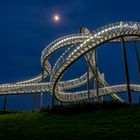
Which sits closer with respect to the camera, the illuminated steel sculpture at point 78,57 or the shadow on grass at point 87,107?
the shadow on grass at point 87,107

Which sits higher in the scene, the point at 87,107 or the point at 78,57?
the point at 78,57

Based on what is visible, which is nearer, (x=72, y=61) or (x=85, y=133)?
(x=85, y=133)

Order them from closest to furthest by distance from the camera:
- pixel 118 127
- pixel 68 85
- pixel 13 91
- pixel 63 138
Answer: pixel 63 138 < pixel 118 127 < pixel 13 91 < pixel 68 85

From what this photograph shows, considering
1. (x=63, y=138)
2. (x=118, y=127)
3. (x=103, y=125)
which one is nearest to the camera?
(x=63, y=138)

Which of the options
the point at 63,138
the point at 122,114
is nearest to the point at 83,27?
the point at 122,114

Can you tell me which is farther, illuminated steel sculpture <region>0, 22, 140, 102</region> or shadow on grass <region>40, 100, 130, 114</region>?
illuminated steel sculpture <region>0, 22, 140, 102</region>

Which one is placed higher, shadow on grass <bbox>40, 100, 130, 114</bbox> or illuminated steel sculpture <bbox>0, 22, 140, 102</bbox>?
illuminated steel sculpture <bbox>0, 22, 140, 102</bbox>

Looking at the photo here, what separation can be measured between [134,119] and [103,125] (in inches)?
84.7

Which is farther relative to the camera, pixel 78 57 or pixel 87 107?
pixel 78 57

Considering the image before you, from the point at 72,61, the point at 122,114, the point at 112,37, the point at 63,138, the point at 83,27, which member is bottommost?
the point at 63,138

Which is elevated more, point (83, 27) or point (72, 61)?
point (83, 27)

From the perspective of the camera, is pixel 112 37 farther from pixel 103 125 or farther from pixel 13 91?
pixel 13 91

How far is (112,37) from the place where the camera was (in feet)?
88.5

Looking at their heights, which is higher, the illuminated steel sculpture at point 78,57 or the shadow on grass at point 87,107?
the illuminated steel sculpture at point 78,57
